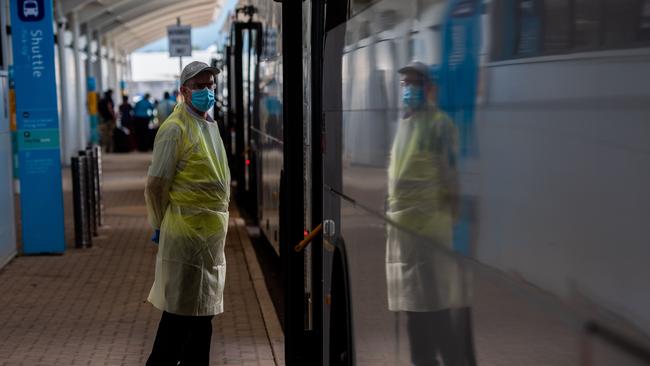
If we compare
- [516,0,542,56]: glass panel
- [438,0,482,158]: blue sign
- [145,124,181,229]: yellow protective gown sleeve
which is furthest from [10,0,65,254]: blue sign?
[516,0,542,56]: glass panel

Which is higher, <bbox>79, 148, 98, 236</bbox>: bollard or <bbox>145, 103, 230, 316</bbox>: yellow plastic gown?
<bbox>145, 103, 230, 316</bbox>: yellow plastic gown

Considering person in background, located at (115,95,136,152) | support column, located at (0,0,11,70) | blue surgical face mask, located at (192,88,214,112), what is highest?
support column, located at (0,0,11,70)

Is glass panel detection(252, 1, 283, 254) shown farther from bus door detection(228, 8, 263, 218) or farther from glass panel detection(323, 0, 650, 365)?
glass panel detection(323, 0, 650, 365)

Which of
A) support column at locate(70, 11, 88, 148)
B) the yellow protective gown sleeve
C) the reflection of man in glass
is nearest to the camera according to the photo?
the reflection of man in glass

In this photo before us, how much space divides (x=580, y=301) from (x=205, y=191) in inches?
181

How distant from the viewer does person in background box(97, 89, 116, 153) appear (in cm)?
3922

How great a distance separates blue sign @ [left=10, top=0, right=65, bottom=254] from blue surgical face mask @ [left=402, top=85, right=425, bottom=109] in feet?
32.6

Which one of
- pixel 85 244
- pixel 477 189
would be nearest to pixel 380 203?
pixel 477 189

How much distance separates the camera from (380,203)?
4422 mm

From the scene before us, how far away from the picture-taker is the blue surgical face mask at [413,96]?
3.67 metres

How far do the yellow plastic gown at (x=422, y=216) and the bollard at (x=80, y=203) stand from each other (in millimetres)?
10040

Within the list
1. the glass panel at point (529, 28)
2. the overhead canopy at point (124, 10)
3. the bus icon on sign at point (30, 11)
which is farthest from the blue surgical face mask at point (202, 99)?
the overhead canopy at point (124, 10)

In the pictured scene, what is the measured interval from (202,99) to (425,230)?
351 cm

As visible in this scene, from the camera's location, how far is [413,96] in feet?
12.3
